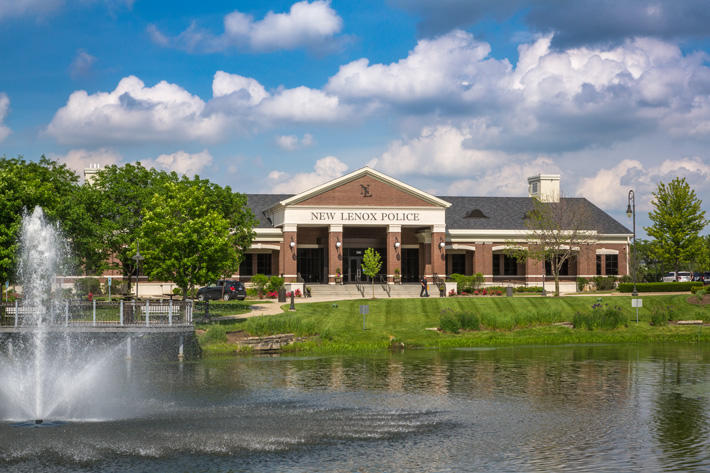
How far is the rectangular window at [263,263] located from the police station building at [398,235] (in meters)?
0.09

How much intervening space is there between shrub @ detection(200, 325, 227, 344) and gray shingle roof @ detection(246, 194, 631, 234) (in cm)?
2977

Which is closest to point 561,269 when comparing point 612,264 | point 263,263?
point 612,264

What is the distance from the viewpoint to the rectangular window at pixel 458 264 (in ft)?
228

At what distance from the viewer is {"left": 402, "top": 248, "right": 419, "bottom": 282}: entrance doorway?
69350mm

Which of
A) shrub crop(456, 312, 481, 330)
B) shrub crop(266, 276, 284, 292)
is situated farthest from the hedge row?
shrub crop(266, 276, 284, 292)

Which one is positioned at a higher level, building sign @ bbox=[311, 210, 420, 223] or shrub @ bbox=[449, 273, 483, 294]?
building sign @ bbox=[311, 210, 420, 223]

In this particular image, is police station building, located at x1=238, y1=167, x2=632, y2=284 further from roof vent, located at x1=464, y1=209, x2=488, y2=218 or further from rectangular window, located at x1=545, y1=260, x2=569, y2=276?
rectangular window, located at x1=545, y1=260, x2=569, y2=276

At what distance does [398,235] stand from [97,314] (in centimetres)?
3309

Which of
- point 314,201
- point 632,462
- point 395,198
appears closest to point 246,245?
point 314,201

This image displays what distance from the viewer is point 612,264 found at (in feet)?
227

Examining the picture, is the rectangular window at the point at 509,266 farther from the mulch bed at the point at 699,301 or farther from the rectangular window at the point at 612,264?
the mulch bed at the point at 699,301

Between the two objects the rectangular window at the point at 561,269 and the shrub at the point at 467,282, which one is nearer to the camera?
the shrub at the point at 467,282

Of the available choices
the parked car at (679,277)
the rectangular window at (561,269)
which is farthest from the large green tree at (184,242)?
the parked car at (679,277)

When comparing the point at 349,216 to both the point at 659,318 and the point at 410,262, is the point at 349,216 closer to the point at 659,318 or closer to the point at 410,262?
the point at 410,262
